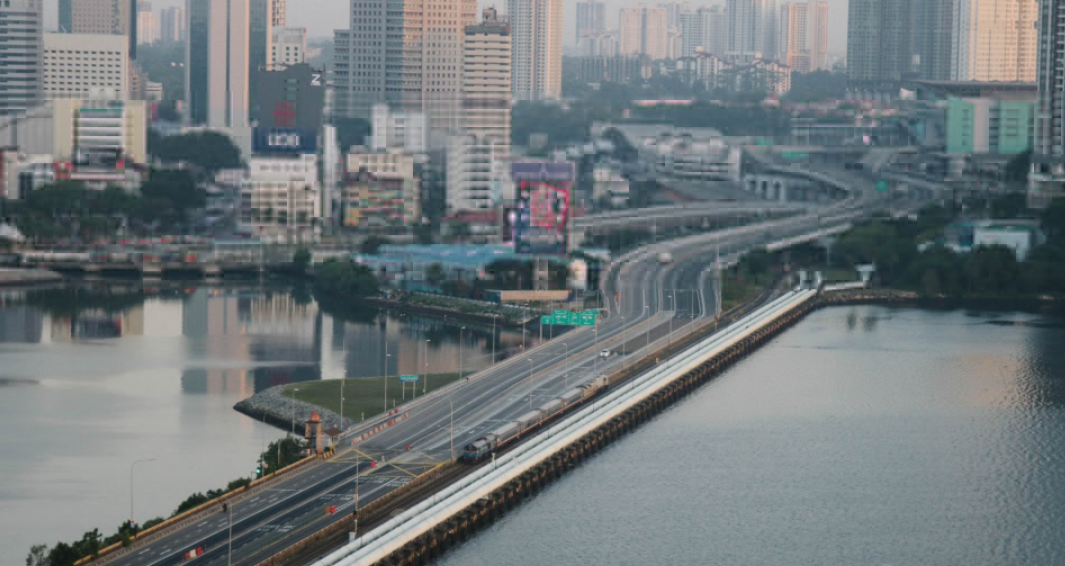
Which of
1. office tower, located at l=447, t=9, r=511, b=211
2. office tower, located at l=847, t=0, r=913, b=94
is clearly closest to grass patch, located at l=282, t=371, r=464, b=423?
office tower, located at l=447, t=9, r=511, b=211

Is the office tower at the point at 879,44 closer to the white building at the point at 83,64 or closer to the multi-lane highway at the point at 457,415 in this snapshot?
the white building at the point at 83,64

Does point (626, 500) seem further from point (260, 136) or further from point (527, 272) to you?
point (260, 136)

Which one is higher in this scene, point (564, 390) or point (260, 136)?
point (260, 136)

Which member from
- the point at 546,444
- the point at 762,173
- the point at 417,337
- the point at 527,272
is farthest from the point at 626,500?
the point at 762,173

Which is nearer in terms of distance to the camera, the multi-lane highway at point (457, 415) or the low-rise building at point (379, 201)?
the multi-lane highway at point (457, 415)

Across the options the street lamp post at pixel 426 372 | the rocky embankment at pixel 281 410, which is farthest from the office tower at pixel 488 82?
the rocky embankment at pixel 281 410

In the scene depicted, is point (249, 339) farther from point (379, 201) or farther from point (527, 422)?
point (379, 201)
